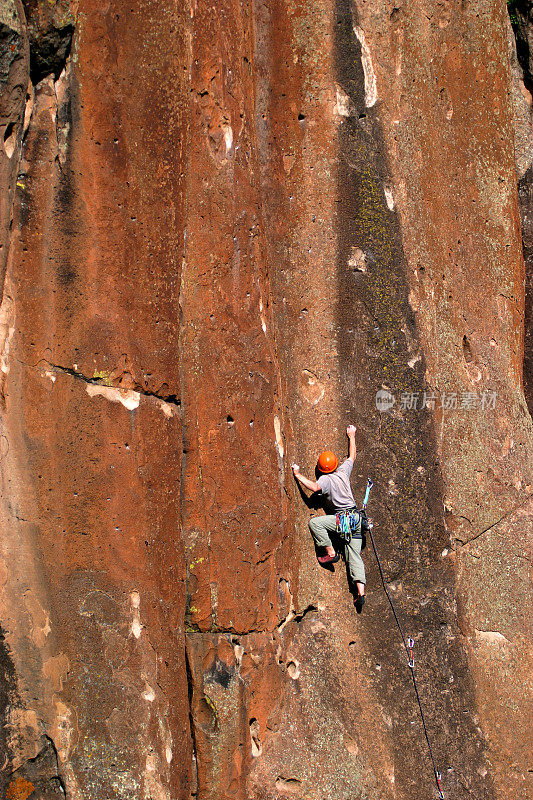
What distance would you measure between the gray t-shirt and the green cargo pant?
0.30 feet

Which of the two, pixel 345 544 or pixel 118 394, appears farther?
pixel 345 544

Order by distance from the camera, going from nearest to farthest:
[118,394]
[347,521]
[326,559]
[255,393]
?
[118,394]
[255,393]
[347,521]
[326,559]

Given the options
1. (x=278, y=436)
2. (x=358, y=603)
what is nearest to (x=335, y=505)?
(x=278, y=436)

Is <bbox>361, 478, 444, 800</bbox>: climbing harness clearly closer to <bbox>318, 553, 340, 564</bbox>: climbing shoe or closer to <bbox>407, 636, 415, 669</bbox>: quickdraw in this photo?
<bbox>407, 636, 415, 669</bbox>: quickdraw

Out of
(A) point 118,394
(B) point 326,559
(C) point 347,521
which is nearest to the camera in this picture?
(A) point 118,394

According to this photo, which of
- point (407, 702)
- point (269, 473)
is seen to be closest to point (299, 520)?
point (269, 473)

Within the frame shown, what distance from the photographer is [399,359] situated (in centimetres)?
426

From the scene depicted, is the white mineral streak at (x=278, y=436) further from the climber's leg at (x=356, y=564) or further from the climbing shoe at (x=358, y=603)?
the climbing shoe at (x=358, y=603)

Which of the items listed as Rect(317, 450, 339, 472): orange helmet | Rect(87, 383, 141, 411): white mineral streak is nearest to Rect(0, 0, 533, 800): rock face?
Rect(87, 383, 141, 411): white mineral streak

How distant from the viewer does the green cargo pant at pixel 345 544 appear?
4.08 meters

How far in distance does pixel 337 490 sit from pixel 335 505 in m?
0.08

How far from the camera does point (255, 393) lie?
3885 mm

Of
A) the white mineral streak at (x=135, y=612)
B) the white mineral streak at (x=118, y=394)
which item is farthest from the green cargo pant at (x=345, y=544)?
the white mineral streak at (x=118, y=394)

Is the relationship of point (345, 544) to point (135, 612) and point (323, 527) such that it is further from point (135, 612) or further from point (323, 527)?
point (135, 612)
